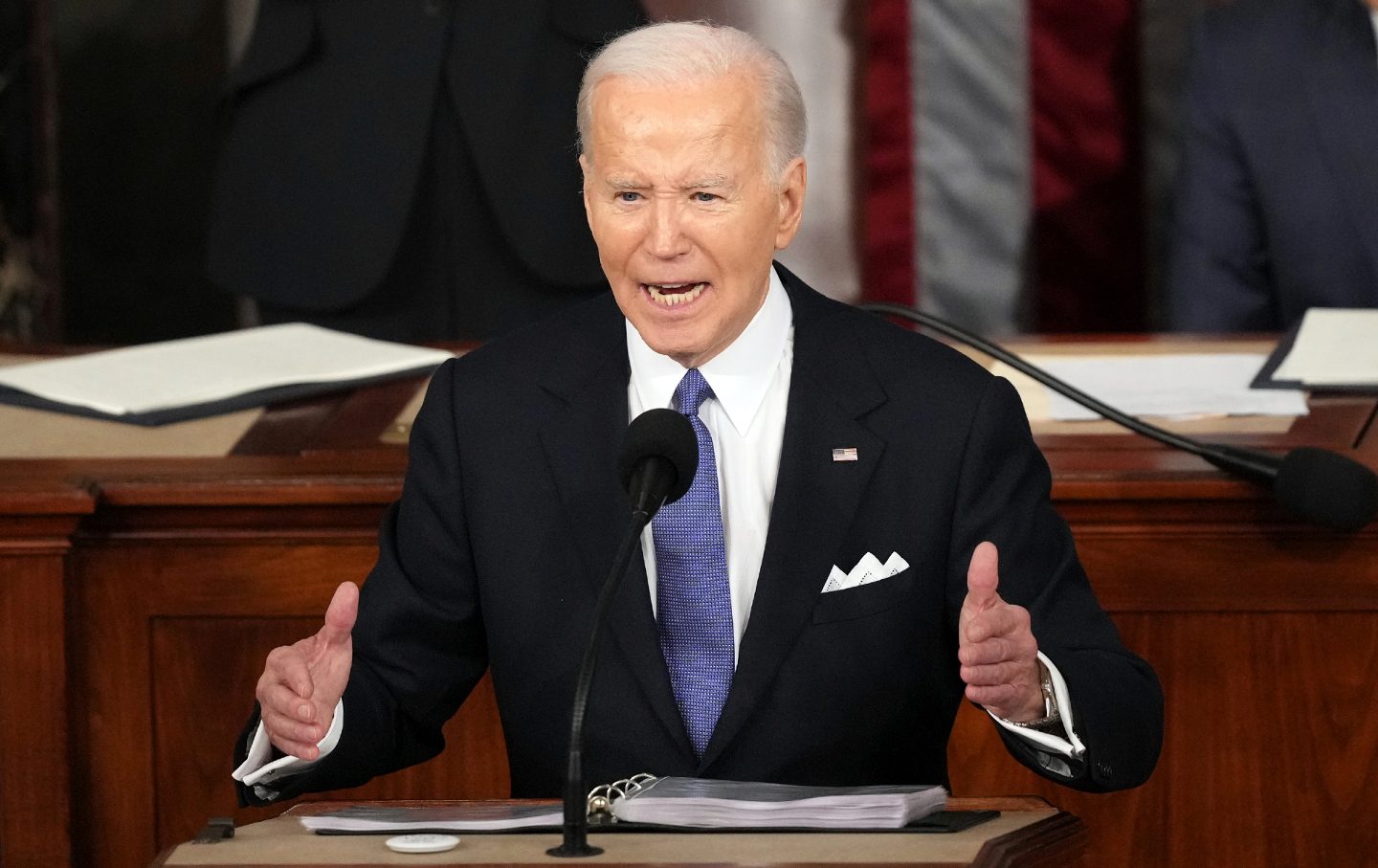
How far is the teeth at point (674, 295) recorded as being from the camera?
1.60 metres

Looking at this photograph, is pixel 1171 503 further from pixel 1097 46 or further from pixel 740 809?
pixel 1097 46

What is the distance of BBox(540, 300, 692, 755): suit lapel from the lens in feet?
5.27

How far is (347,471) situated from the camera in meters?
1.94

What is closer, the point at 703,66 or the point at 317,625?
the point at 703,66

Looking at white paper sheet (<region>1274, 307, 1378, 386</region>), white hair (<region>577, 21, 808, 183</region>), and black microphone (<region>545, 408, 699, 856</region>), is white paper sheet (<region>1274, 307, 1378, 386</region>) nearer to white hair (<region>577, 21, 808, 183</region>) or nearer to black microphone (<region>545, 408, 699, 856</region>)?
white hair (<region>577, 21, 808, 183</region>)

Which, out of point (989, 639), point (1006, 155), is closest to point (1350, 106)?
point (1006, 155)

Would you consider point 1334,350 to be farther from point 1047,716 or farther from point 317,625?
point 317,625

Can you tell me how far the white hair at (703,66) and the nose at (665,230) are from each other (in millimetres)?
86

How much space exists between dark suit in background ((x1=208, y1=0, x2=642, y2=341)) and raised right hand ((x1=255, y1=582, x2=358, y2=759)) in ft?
5.45

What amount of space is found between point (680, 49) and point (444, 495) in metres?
0.42

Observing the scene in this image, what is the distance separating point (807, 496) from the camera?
1.65 meters

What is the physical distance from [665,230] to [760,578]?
0.28m

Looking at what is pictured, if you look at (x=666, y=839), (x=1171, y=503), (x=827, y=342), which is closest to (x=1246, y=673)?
(x=1171, y=503)

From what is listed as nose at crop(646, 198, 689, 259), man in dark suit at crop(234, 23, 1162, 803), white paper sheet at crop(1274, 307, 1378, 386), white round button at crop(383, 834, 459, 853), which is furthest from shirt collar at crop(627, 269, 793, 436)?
white paper sheet at crop(1274, 307, 1378, 386)
